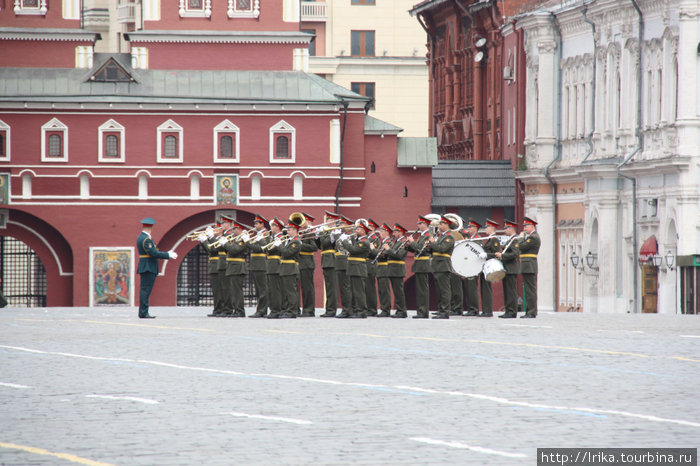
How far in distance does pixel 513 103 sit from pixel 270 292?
2995cm

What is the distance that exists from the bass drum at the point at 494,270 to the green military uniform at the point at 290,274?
3.38 metres

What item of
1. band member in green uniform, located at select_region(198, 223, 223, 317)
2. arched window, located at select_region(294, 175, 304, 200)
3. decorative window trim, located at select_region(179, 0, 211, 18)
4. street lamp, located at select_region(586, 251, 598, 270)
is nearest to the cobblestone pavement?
band member in green uniform, located at select_region(198, 223, 223, 317)

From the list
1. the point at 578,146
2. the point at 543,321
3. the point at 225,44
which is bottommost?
the point at 543,321

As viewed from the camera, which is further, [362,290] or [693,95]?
[693,95]

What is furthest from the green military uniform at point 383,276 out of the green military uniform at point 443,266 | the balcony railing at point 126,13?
the balcony railing at point 126,13

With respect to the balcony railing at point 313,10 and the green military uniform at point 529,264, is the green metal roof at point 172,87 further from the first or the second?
the balcony railing at point 313,10

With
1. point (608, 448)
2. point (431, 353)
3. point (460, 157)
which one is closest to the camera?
point (608, 448)

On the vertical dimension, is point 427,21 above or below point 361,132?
above

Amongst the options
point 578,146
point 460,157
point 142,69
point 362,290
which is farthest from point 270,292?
point 460,157

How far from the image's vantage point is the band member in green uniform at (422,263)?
2855cm

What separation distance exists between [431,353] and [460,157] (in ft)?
164

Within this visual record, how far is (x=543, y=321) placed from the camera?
2700cm

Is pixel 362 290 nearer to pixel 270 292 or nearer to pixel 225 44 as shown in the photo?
pixel 270 292

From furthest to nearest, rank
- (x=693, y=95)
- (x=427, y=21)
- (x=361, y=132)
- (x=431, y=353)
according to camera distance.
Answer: (x=427, y=21) < (x=361, y=132) < (x=693, y=95) < (x=431, y=353)
